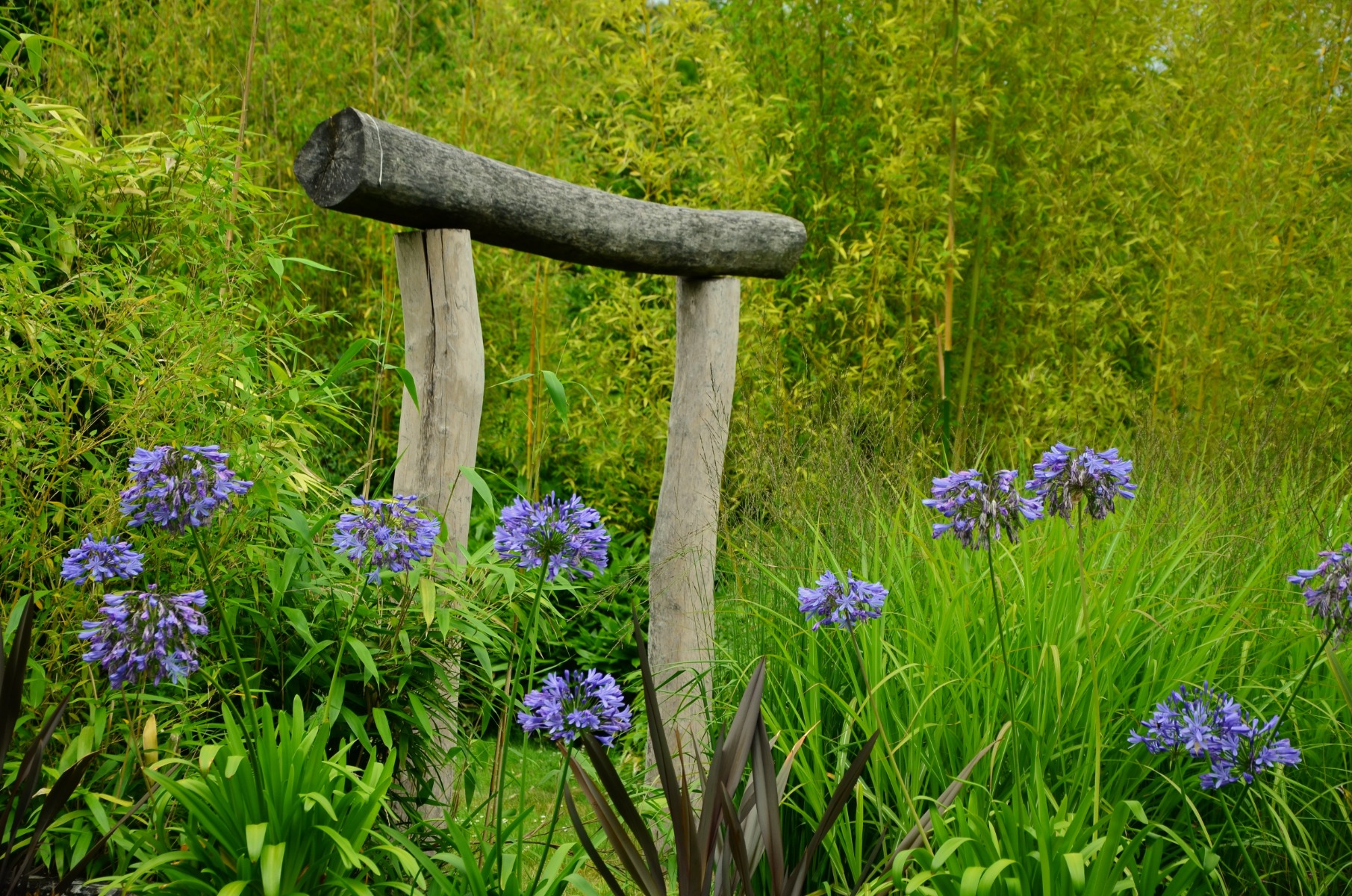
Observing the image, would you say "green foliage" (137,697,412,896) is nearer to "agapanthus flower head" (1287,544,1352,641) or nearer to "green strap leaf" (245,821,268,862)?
"green strap leaf" (245,821,268,862)

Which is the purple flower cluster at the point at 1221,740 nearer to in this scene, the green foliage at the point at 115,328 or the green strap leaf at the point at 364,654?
the green strap leaf at the point at 364,654

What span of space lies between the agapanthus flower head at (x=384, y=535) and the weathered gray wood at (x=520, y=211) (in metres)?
0.94

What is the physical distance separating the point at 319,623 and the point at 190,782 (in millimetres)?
557

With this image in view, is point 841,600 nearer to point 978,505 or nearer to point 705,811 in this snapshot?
point 978,505

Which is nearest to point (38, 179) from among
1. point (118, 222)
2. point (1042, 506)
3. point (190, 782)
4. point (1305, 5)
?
point (118, 222)

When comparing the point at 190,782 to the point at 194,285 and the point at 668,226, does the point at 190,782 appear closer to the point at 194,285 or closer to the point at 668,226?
the point at 194,285

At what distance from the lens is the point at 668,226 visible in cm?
336

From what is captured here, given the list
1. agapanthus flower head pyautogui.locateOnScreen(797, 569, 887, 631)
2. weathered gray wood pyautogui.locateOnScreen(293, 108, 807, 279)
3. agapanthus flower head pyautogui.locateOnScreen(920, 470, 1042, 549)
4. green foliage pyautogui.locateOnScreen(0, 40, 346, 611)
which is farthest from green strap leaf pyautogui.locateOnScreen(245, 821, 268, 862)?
weathered gray wood pyautogui.locateOnScreen(293, 108, 807, 279)

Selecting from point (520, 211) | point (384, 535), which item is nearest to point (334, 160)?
point (520, 211)

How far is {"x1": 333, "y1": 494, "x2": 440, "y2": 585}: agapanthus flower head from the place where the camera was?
187 centimetres

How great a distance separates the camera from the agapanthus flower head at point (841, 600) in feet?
5.72

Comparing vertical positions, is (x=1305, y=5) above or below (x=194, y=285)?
above

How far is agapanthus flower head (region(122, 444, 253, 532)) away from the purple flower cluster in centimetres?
150

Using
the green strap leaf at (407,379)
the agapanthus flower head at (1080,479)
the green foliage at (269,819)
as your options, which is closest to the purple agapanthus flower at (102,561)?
the green foliage at (269,819)
